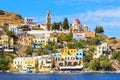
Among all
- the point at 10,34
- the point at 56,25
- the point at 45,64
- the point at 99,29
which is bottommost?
the point at 45,64

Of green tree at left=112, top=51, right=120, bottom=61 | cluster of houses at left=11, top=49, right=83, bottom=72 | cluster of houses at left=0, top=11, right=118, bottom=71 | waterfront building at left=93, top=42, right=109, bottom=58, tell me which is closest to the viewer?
cluster of houses at left=11, top=49, right=83, bottom=72

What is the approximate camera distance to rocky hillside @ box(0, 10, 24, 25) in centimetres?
12900

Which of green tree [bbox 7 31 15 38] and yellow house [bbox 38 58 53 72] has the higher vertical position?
green tree [bbox 7 31 15 38]

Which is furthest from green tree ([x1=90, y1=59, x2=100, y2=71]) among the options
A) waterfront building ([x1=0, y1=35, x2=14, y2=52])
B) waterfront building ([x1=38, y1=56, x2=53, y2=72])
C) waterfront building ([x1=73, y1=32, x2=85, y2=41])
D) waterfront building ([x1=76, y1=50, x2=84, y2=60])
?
waterfront building ([x1=73, y1=32, x2=85, y2=41])

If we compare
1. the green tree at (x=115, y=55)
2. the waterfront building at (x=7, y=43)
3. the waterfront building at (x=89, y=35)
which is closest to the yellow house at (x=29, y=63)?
the waterfront building at (x=7, y=43)

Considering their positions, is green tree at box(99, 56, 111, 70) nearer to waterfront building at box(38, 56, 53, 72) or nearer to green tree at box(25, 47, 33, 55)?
waterfront building at box(38, 56, 53, 72)

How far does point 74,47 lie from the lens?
11181 cm

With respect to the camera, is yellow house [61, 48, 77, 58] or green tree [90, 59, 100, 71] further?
yellow house [61, 48, 77, 58]

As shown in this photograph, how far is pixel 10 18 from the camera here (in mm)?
131875

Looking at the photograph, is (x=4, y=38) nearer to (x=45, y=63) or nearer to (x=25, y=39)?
(x=25, y=39)

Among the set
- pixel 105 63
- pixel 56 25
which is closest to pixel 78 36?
pixel 56 25

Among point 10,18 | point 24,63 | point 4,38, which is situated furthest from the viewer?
point 10,18

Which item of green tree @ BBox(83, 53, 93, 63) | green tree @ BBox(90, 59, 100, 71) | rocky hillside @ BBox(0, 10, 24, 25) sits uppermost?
rocky hillside @ BBox(0, 10, 24, 25)

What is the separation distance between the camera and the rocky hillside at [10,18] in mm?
129000
